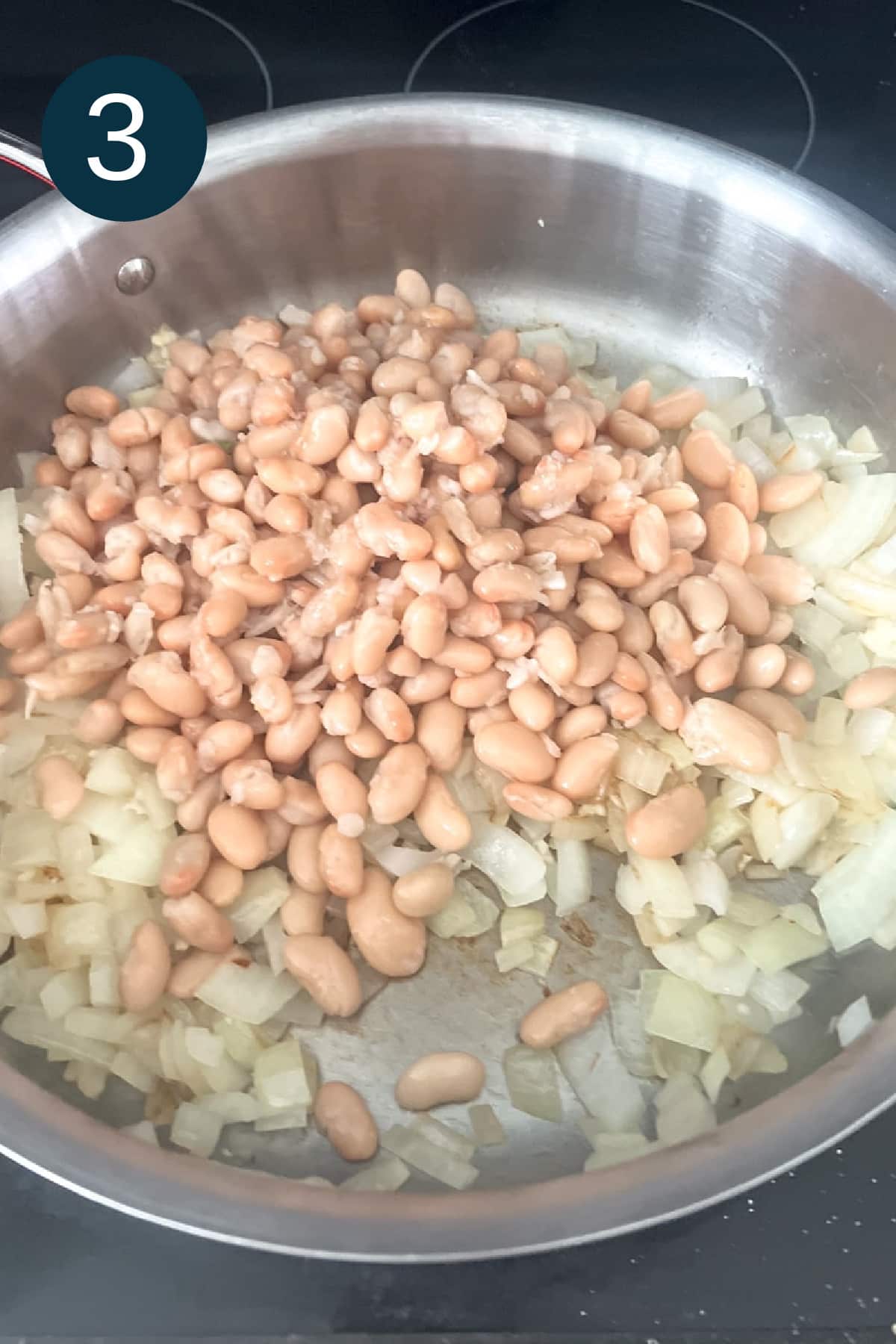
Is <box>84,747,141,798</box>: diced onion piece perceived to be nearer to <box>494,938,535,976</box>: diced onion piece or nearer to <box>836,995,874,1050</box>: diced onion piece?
<box>494,938,535,976</box>: diced onion piece

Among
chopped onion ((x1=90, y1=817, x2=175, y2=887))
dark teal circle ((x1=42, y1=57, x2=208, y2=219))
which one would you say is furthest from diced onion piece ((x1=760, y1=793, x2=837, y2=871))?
dark teal circle ((x1=42, y1=57, x2=208, y2=219))

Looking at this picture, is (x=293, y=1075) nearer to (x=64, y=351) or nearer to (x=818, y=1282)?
(x=818, y=1282)

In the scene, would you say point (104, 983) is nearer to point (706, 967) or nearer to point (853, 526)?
point (706, 967)

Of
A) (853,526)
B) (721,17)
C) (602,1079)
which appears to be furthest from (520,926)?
(721,17)

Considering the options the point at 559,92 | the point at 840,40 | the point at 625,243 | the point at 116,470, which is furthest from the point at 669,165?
the point at 116,470

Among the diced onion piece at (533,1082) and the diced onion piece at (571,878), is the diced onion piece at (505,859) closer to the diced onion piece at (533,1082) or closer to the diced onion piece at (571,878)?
the diced onion piece at (571,878)

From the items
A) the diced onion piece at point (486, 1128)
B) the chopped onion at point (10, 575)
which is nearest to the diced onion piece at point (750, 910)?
the diced onion piece at point (486, 1128)
